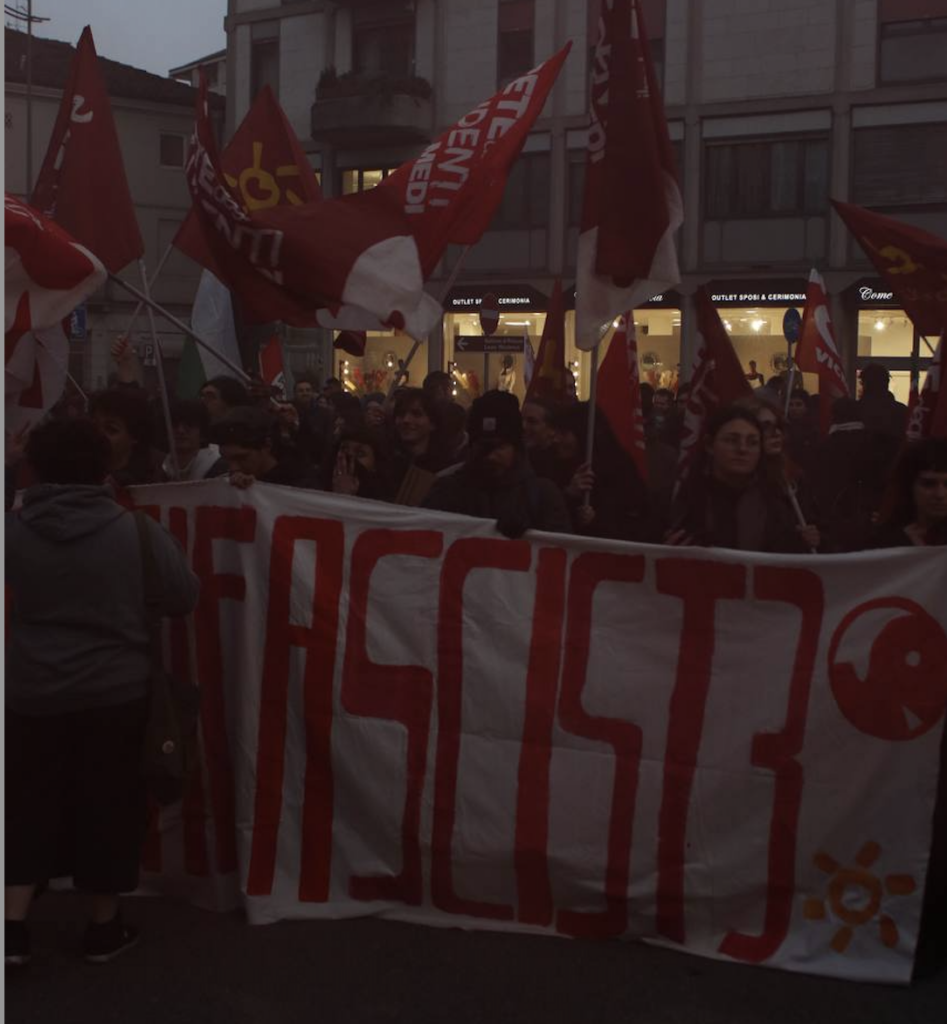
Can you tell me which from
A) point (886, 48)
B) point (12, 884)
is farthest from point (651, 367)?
point (12, 884)

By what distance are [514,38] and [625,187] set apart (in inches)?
1056

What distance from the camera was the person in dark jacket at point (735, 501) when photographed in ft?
17.2

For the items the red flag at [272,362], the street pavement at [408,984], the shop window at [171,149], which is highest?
the shop window at [171,149]

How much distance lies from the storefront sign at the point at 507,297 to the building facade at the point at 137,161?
1187 cm

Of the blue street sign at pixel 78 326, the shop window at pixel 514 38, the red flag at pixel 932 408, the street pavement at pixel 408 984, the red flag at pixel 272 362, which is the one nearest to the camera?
the street pavement at pixel 408 984

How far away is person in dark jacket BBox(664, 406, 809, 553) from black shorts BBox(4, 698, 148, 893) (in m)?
2.09

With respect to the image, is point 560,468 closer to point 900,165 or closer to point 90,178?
point 90,178

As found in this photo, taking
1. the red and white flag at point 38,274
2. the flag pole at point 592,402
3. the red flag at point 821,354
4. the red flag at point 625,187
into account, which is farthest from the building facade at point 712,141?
the red and white flag at point 38,274

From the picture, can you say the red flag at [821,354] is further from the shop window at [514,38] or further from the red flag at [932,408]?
the shop window at [514,38]

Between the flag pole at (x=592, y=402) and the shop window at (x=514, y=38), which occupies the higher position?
the shop window at (x=514, y=38)

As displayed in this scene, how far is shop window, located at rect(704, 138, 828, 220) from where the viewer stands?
28.3 m

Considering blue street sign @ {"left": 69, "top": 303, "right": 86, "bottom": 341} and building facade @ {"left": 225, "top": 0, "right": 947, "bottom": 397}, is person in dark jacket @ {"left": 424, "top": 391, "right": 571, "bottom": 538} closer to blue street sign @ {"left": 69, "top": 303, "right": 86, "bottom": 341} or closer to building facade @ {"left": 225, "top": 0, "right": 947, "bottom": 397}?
blue street sign @ {"left": 69, "top": 303, "right": 86, "bottom": 341}

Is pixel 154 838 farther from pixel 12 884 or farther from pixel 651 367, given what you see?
pixel 651 367

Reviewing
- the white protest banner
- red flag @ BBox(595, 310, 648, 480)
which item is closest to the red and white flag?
the white protest banner
